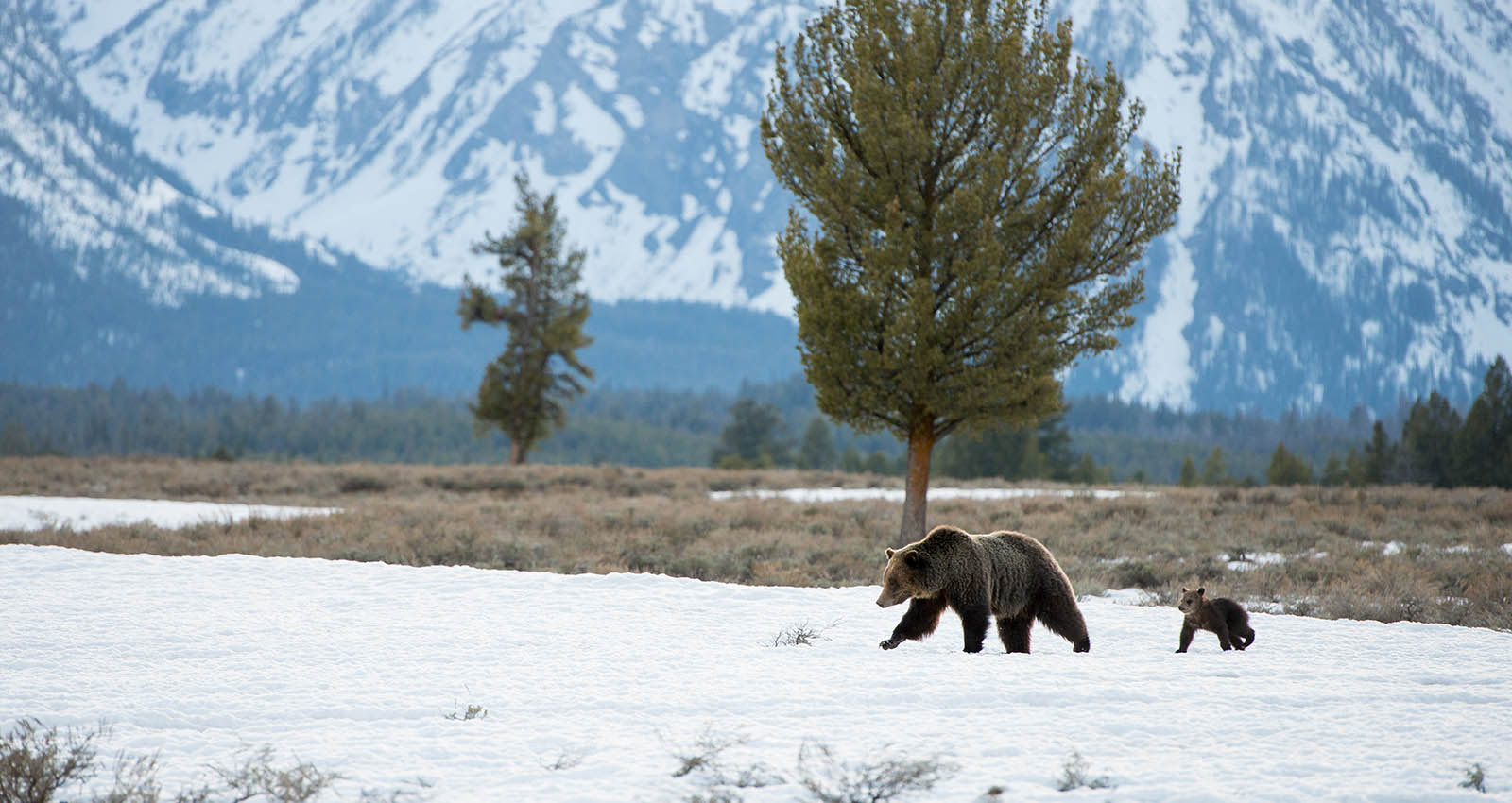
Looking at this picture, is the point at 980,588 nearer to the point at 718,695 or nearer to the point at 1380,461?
the point at 718,695

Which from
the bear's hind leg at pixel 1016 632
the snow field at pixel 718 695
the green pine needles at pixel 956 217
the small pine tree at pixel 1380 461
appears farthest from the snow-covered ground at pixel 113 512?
the small pine tree at pixel 1380 461

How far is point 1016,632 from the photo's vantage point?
7.65 m

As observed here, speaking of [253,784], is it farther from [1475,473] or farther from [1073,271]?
[1475,473]

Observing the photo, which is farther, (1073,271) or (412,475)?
(412,475)

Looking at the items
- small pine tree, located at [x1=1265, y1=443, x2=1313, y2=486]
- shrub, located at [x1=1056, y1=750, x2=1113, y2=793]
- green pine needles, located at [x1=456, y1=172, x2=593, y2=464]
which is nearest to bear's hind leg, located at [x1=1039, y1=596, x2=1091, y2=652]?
shrub, located at [x1=1056, y1=750, x2=1113, y2=793]

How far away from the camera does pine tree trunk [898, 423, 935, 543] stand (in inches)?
615

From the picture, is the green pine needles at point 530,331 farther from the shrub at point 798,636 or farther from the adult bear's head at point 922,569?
the adult bear's head at point 922,569

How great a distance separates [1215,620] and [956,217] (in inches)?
323

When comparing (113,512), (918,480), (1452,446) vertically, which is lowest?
(113,512)

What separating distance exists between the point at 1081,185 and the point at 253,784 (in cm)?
1351

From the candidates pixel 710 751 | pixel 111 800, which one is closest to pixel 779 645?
pixel 710 751

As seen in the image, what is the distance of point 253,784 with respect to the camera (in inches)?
186

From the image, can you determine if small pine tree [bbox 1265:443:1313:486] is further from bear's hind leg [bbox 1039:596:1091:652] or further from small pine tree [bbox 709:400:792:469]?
bear's hind leg [bbox 1039:596:1091:652]

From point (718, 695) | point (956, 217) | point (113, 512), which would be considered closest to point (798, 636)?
point (718, 695)
